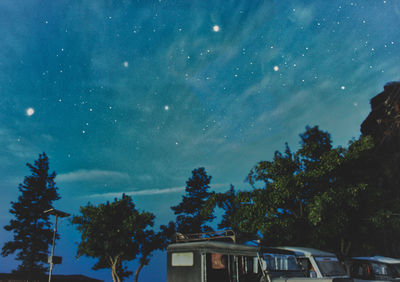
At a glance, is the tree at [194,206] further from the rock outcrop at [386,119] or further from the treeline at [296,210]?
the rock outcrop at [386,119]

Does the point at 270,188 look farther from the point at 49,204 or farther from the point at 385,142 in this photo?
Result: the point at 49,204

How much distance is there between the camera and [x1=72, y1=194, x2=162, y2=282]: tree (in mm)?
27312

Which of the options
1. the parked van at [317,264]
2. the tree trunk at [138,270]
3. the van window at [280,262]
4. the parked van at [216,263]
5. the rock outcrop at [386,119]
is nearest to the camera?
the parked van at [216,263]

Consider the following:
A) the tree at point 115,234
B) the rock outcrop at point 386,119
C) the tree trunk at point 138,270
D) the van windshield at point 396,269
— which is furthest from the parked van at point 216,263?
the rock outcrop at point 386,119

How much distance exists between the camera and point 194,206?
130ft

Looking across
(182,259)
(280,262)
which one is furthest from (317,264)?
(182,259)

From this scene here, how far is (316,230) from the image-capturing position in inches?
753

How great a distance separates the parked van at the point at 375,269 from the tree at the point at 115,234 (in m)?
19.2

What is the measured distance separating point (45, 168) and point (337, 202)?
36.1 metres

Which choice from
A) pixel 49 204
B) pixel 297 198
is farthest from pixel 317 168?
pixel 49 204

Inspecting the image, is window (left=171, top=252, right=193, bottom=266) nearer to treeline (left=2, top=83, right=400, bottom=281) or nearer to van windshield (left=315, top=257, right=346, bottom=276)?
treeline (left=2, top=83, right=400, bottom=281)

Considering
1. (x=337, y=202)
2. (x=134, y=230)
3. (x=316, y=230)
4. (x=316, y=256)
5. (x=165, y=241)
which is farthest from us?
(x=165, y=241)

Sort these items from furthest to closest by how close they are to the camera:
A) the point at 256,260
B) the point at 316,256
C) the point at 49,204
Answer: the point at 49,204 < the point at 316,256 < the point at 256,260

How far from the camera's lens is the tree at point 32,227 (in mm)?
35188
